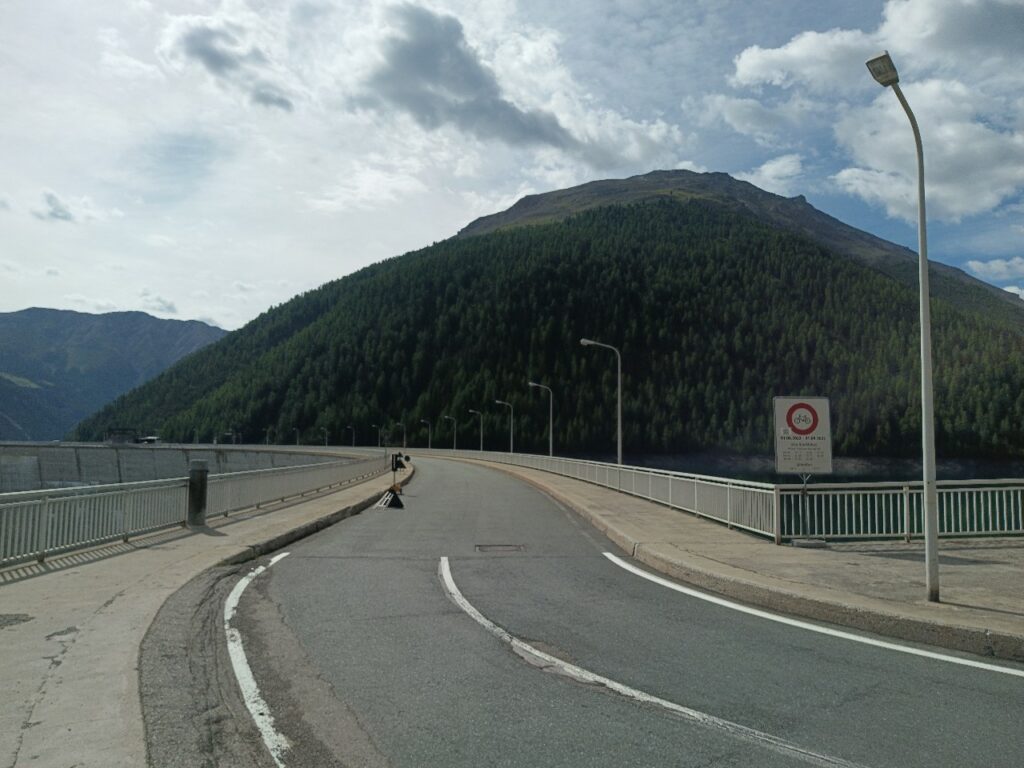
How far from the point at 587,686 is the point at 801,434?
10.0 metres

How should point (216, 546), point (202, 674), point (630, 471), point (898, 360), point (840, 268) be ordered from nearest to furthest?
point (202, 674)
point (216, 546)
point (630, 471)
point (898, 360)
point (840, 268)

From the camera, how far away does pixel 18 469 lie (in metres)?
85.4

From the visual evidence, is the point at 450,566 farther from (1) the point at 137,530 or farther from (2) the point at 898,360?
(2) the point at 898,360

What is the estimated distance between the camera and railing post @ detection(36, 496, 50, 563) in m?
10.6

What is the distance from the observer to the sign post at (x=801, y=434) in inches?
561

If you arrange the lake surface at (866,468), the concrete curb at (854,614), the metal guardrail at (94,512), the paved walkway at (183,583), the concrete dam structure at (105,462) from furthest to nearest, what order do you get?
the lake surface at (866,468), the concrete dam structure at (105,462), the metal guardrail at (94,512), the concrete curb at (854,614), the paved walkway at (183,583)

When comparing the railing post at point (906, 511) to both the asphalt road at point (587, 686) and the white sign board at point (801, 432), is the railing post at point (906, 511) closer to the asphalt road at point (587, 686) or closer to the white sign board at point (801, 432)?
the white sign board at point (801, 432)

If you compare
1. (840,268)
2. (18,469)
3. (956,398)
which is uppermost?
(840,268)

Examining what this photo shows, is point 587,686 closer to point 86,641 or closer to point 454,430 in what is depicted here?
point 86,641

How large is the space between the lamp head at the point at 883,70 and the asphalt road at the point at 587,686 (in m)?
5.58

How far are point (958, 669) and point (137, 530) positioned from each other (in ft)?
40.0

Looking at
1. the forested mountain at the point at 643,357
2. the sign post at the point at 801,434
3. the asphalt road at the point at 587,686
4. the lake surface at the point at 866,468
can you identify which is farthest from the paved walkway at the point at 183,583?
the forested mountain at the point at 643,357

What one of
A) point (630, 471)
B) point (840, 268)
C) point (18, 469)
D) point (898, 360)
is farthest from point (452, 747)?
point (840, 268)

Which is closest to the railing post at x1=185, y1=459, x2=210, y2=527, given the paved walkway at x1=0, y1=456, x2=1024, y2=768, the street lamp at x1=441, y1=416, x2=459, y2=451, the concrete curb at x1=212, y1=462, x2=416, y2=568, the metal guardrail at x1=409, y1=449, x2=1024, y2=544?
the paved walkway at x1=0, y1=456, x2=1024, y2=768
